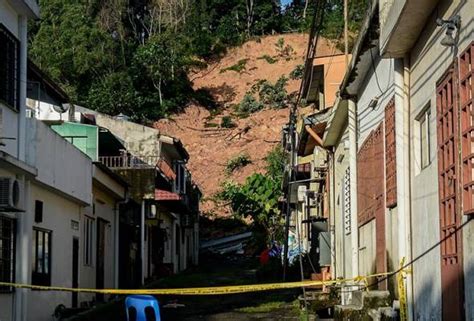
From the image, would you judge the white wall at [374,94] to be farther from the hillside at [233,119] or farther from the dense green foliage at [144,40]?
the hillside at [233,119]

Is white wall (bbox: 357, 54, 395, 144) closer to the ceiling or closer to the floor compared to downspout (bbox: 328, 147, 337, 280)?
closer to the ceiling

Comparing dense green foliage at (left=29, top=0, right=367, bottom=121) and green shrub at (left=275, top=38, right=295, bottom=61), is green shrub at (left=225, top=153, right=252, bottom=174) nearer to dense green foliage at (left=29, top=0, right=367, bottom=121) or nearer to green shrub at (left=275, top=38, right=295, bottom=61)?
dense green foliage at (left=29, top=0, right=367, bottom=121)

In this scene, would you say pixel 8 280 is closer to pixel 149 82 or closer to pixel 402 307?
pixel 402 307

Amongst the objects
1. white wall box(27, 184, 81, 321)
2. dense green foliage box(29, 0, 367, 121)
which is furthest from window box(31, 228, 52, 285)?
dense green foliage box(29, 0, 367, 121)

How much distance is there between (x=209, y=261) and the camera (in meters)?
53.9

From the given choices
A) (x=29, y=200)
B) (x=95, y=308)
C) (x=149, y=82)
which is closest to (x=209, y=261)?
(x=149, y=82)

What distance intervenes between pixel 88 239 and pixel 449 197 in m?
16.7

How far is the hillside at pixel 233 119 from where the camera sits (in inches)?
2798

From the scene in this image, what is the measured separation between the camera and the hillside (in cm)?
7106

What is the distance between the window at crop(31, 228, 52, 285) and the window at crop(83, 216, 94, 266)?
4272 mm

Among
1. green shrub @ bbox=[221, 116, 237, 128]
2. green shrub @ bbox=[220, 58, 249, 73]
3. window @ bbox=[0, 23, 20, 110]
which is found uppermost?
green shrub @ bbox=[220, 58, 249, 73]

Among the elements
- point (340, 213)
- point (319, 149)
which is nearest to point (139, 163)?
point (319, 149)

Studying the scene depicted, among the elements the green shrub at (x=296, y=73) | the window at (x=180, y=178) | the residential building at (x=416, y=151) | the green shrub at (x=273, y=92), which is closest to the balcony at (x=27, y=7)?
the residential building at (x=416, y=151)

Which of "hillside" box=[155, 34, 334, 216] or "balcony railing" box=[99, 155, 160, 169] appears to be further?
"hillside" box=[155, 34, 334, 216]
